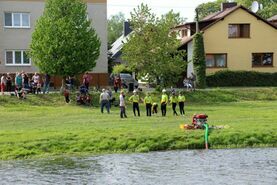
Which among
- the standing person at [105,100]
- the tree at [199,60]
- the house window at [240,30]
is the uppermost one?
the house window at [240,30]

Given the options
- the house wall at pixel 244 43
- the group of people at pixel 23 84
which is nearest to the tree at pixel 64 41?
the group of people at pixel 23 84

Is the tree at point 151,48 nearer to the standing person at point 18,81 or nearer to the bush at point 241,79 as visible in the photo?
the standing person at point 18,81

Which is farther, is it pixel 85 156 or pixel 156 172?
pixel 85 156

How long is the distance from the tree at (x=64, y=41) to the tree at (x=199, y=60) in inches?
551

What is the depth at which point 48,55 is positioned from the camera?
46.3 m

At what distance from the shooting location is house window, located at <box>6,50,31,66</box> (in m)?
54.9

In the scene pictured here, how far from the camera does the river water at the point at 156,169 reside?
19.0 m

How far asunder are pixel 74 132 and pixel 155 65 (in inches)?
Result: 851

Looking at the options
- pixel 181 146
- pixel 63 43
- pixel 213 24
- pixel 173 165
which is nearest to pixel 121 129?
pixel 181 146

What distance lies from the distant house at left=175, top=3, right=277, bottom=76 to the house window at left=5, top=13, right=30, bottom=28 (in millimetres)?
17070

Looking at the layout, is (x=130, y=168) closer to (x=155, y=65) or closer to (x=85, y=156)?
(x=85, y=156)

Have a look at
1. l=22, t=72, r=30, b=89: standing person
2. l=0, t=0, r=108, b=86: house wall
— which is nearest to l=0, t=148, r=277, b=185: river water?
l=22, t=72, r=30, b=89: standing person

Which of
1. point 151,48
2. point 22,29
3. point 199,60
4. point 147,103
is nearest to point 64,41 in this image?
point 151,48

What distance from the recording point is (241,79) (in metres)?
62.0
